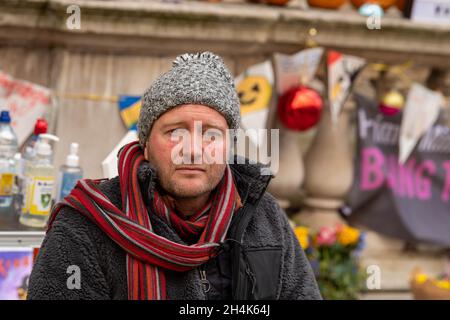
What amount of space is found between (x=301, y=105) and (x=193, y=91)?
2.19m

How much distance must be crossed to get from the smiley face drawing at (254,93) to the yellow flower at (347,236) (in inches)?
37.7

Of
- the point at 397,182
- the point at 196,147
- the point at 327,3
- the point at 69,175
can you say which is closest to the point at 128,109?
the point at 69,175

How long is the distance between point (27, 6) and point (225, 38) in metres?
1.11

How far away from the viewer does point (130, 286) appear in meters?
1.75

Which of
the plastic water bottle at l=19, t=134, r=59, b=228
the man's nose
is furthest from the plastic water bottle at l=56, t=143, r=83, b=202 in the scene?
the man's nose

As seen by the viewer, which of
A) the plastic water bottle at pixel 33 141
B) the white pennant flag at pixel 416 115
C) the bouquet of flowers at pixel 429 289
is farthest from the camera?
the white pennant flag at pixel 416 115

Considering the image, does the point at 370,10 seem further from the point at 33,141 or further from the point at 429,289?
the point at 33,141

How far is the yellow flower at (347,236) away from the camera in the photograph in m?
4.20

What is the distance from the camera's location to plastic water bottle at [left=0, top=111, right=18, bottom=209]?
2965mm

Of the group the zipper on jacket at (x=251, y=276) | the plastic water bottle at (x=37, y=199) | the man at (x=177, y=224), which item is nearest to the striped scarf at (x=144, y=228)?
the man at (x=177, y=224)

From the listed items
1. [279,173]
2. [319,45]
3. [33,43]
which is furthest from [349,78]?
[33,43]

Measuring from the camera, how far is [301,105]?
3.99m

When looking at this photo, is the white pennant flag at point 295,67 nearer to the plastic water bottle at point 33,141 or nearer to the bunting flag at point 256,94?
the bunting flag at point 256,94

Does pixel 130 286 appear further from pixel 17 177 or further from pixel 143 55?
pixel 143 55
